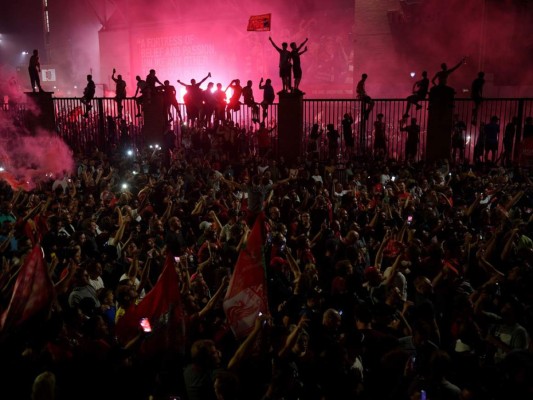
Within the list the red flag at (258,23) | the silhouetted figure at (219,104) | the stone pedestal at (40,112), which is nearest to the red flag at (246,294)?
the silhouetted figure at (219,104)

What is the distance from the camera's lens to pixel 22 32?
180 feet

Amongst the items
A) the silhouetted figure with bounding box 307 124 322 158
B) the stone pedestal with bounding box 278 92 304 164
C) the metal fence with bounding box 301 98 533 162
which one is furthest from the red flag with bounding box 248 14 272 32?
the silhouetted figure with bounding box 307 124 322 158

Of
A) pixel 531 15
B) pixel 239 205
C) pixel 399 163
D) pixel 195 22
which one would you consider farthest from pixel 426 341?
pixel 195 22

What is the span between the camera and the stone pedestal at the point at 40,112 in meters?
19.6

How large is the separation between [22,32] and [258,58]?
3039 centimetres

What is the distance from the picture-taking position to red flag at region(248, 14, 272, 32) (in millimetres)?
33594

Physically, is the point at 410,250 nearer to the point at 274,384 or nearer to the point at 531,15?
the point at 274,384

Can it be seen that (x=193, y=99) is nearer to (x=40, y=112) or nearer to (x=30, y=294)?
(x=40, y=112)

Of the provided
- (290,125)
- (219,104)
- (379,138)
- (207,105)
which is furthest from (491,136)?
(207,105)

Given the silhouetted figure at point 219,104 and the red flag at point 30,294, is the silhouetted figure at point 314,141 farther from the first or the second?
the red flag at point 30,294

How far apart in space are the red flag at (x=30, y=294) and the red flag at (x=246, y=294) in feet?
5.37

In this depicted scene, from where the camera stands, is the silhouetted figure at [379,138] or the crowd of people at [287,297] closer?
the crowd of people at [287,297]

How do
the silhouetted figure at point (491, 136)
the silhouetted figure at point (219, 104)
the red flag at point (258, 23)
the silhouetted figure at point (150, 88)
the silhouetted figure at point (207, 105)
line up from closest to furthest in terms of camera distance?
1. the silhouetted figure at point (491, 136)
2. the silhouetted figure at point (150, 88)
3. the silhouetted figure at point (219, 104)
4. the silhouetted figure at point (207, 105)
5. the red flag at point (258, 23)

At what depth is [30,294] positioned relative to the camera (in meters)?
4.88
